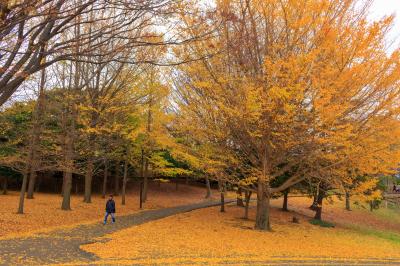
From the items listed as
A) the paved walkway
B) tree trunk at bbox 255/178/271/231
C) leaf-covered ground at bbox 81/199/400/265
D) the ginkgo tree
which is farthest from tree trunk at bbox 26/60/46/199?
tree trunk at bbox 255/178/271/231

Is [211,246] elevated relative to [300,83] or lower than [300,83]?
lower


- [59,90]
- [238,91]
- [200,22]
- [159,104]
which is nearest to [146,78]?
[159,104]

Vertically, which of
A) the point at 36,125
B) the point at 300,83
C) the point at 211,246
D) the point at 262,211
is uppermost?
the point at 300,83

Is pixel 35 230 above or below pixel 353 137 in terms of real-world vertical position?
below

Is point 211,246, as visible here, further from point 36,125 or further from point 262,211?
point 36,125

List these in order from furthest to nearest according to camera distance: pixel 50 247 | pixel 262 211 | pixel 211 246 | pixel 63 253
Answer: pixel 262 211 < pixel 211 246 < pixel 50 247 < pixel 63 253

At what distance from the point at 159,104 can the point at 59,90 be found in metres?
6.25

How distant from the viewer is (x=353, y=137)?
530 inches

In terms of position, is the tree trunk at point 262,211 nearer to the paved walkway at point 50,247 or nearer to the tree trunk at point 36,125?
the paved walkway at point 50,247

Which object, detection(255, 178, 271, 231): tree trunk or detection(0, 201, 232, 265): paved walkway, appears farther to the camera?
detection(255, 178, 271, 231): tree trunk

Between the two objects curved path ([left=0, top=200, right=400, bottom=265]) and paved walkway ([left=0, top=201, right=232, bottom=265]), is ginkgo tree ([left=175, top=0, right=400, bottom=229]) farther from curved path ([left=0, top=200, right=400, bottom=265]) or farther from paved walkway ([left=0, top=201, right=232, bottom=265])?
paved walkway ([left=0, top=201, right=232, bottom=265])

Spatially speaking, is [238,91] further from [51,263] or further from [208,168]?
[51,263]

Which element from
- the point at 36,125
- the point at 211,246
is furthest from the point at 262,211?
the point at 36,125

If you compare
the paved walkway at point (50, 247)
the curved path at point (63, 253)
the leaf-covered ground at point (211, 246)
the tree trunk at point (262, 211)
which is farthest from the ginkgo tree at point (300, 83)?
the paved walkway at point (50, 247)
